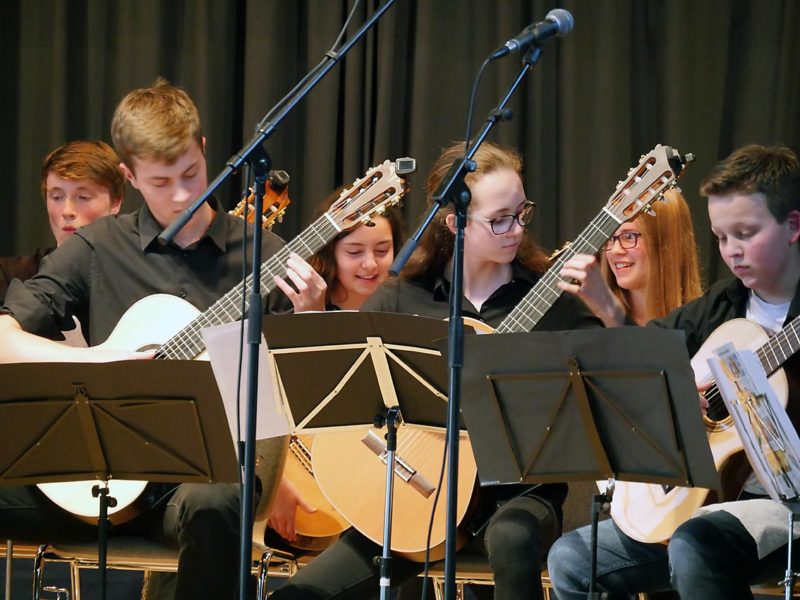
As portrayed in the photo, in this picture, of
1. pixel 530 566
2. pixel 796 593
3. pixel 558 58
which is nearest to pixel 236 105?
pixel 558 58

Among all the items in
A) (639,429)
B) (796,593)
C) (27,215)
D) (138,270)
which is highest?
(27,215)

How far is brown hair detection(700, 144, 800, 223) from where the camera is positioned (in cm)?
304

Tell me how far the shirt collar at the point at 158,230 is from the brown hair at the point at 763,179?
1.47m

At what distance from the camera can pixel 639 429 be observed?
8.14ft

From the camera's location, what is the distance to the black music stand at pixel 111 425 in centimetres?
266

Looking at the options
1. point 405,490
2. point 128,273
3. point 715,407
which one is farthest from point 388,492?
point 128,273

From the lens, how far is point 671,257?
378 centimetres

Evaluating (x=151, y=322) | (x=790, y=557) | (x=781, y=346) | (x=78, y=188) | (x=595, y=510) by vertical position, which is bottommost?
(x=790, y=557)

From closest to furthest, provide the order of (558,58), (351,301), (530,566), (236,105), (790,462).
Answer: (790,462)
(530,566)
(351,301)
(558,58)
(236,105)

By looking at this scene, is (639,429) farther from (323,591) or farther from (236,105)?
(236,105)

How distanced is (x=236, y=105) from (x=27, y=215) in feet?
3.47

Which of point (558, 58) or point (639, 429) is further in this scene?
point (558, 58)

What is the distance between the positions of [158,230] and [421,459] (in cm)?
118

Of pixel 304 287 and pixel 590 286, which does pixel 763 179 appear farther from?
pixel 304 287
